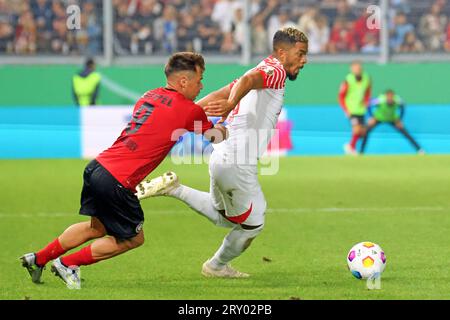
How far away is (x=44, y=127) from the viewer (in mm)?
21828

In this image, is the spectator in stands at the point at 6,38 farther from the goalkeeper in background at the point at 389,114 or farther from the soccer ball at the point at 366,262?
the soccer ball at the point at 366,262

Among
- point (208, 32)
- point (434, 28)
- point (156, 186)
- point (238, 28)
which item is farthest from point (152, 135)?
point (434, 28)

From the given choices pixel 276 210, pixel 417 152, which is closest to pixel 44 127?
pixel 417 152

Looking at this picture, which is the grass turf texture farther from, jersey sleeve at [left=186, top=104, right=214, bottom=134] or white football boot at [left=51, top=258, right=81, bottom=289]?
jersey sleeve at [left=186, top=104, right=214, bottom=134]

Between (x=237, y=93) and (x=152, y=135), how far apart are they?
68cm

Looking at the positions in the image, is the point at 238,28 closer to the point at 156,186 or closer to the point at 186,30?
the point at 186,30

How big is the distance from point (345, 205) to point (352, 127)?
8.78m

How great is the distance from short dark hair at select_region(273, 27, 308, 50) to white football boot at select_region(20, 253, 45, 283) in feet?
8.19

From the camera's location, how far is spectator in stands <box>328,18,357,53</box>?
23641 millimetres

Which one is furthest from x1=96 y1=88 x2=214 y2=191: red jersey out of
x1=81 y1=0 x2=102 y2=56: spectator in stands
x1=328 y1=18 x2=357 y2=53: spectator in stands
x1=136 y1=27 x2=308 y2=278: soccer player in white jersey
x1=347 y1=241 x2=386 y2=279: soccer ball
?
x1=328 y1=18 x2=357 y2=53: spectator in stands

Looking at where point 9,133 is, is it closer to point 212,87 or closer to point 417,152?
point 212,87

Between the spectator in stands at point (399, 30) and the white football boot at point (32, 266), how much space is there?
16499 millimetres

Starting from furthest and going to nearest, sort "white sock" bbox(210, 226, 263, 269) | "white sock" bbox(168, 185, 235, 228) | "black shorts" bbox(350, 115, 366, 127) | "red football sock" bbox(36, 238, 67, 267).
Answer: "black shorts" bbox(350, 115, 366, 127) < "white sock" bbox(168, 185, 235, 228) < "white sock" bbox(210, 226, 263, 269) < "red football sock" bbox(36, 238, 67, 267)

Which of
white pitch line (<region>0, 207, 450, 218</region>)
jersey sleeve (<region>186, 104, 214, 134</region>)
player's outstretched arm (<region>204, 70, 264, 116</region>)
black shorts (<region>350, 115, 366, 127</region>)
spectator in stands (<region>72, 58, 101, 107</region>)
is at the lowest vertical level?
black shorts (<region>350, 115, 366, 127</region>)
